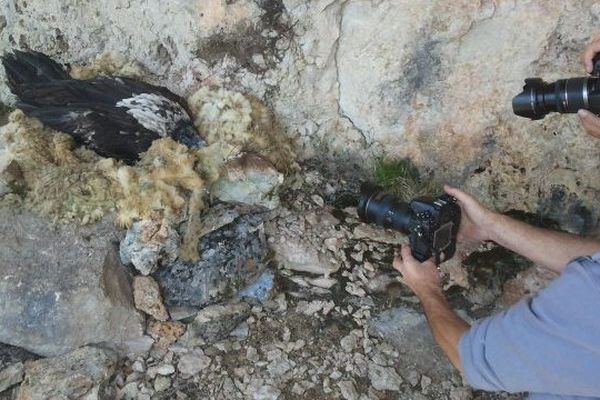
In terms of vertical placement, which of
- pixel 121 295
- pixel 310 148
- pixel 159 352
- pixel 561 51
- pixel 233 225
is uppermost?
pixel 561 51

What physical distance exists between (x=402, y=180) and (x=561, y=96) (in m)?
1.08

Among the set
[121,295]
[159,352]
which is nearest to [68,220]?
[121,295]

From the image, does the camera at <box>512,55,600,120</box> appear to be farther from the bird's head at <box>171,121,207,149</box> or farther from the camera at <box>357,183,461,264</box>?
the bird's head at <box>171,121,207,149</box>

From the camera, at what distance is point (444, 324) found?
237cm

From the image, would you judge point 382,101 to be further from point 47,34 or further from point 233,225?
point 47,34

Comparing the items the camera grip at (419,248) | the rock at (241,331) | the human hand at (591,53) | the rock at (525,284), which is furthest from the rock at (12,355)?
the human hand at (591,53)

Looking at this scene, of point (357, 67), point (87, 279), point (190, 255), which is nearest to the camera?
point (87, 279)

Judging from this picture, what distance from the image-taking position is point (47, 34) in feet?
11.5

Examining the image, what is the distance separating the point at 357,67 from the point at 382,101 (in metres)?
0.23

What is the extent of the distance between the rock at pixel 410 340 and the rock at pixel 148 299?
39.0 inches

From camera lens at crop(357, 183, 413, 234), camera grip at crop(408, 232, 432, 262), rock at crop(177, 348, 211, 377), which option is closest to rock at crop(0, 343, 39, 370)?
rock at crop(177, 348, 211, 377)

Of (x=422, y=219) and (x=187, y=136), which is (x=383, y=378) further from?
(x=187, y=136)

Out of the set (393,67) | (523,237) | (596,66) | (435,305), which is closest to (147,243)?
(435,305)

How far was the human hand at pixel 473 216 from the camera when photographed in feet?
9.50
